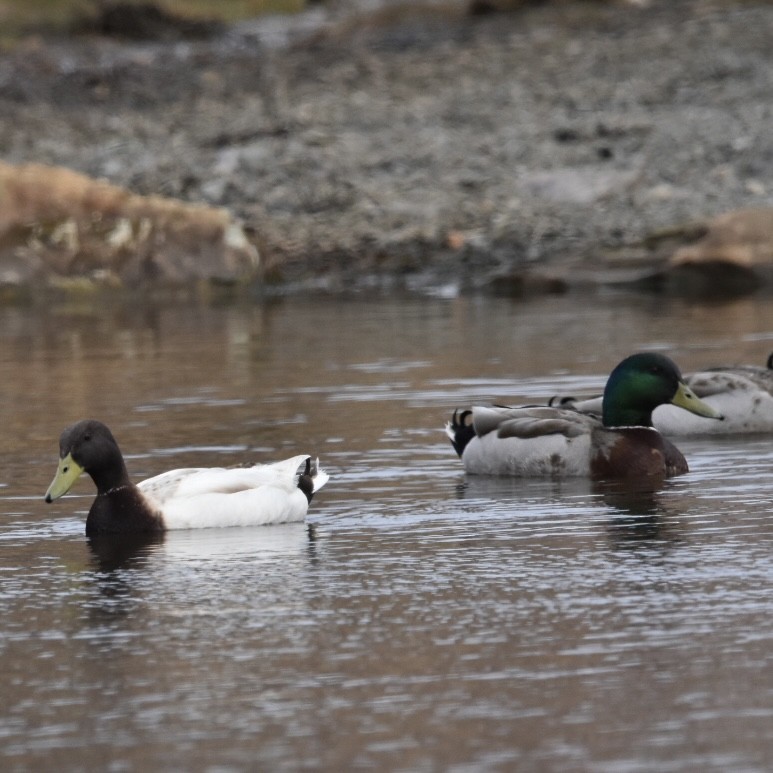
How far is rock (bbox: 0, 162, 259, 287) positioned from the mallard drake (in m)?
15.3

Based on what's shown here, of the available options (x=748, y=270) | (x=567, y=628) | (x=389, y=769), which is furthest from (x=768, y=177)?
(x=389, y=769)

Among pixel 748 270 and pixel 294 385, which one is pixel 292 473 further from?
pixel 748 270

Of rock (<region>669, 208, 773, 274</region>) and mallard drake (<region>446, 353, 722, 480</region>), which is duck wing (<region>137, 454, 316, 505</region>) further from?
rock (<region>669, 208, 773, 274</region>)

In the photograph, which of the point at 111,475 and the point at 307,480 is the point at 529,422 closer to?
the point at 307,480

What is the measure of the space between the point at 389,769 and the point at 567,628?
68.0 inches

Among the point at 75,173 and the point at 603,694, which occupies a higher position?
the point at 75,173

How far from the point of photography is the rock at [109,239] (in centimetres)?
2727

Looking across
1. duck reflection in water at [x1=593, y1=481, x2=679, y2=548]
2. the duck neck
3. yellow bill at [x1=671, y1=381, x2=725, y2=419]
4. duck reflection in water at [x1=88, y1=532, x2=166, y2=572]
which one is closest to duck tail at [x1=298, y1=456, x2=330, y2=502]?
duck reflection in water at [x1=88, y1=532, x2=166, y2=572]

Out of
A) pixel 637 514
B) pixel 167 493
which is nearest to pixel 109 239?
pixel 167 493

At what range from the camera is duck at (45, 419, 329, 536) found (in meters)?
10.1

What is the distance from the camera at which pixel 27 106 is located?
3603 centimetres

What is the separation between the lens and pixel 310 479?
10594 mm

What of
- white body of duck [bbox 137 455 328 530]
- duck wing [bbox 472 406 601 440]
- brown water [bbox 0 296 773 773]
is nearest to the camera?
brown water [bbox 0 296 773 773]

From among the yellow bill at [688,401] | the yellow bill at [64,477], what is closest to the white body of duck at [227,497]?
the yellow bill at [64,477]
